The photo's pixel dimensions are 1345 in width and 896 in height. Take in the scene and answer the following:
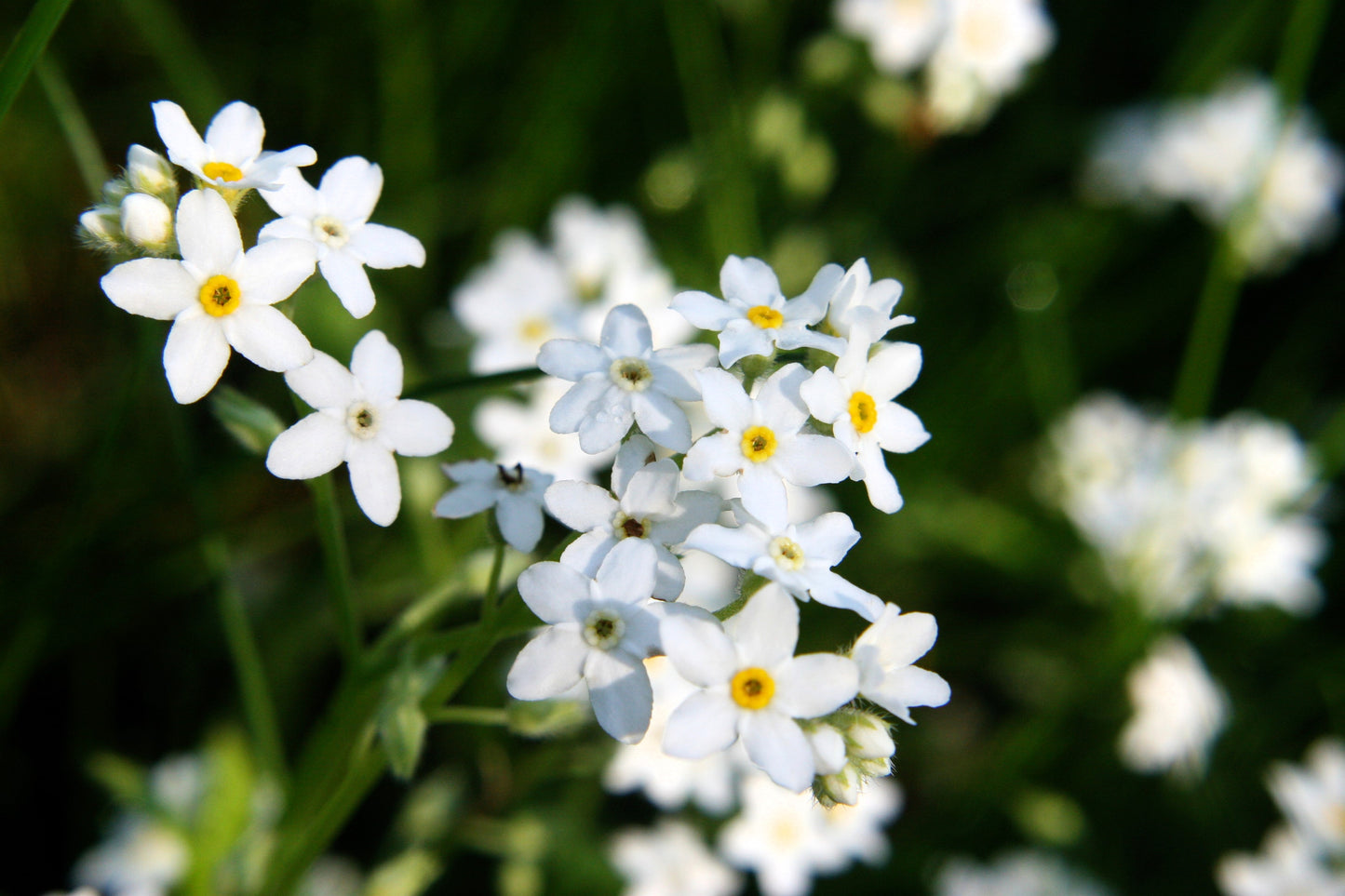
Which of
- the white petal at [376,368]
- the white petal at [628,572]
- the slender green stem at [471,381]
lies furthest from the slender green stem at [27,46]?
the white petal at [628,572]

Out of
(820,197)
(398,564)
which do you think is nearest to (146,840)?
(398,564)

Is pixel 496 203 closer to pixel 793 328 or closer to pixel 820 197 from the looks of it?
pixel 820 197

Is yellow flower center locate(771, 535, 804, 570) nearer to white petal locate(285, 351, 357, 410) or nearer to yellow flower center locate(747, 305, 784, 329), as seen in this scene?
yellow flower center locate(747, 305, 784, 329)

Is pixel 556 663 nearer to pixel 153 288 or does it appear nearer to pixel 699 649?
pixel 699 649

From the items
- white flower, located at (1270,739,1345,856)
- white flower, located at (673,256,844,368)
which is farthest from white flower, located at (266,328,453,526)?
white flower, located at (1270,739,1345,856)

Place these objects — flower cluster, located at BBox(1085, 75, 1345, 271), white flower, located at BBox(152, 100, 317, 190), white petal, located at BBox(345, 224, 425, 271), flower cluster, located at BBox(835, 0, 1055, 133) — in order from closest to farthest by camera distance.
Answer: white flower, located at BBox(152, 100, 317, 190) → white petal, located at BBox(345, 224, 425, 271) → flower cluster, located at BBox(835, 0, 1055, 133) → flower cluster, located at BBox(1085, 75, 1345, 271)

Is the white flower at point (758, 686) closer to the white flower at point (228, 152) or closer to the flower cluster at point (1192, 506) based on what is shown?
the white flower at point (228, 152)
